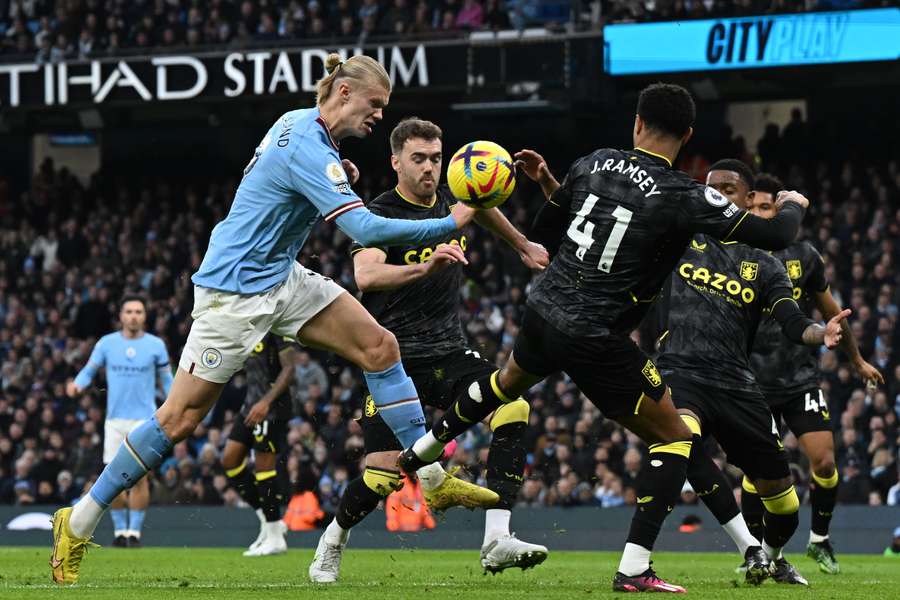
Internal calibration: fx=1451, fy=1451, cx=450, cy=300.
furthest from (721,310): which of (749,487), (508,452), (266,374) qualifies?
(266,374)

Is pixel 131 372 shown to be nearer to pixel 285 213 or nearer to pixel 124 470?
pixel 124 470

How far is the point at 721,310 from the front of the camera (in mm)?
8953

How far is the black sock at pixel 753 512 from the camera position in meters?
9.72

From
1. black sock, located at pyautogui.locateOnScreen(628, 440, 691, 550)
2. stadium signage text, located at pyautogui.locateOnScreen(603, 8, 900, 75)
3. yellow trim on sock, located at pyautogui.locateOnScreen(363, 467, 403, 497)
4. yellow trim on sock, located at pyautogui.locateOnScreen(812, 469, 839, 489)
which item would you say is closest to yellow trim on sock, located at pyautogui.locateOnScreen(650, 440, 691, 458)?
black sock, located at pyautogui.locateOnScreen(628, 440, 691, 550)

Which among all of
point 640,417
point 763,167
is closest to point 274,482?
point 640,417

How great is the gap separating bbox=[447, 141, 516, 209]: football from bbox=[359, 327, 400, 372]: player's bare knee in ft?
2.88

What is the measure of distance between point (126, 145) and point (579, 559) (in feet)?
68.4

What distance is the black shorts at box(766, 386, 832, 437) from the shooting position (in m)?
10.1

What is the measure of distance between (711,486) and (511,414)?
1367 mm

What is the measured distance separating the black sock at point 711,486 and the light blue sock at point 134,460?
3.20 metres

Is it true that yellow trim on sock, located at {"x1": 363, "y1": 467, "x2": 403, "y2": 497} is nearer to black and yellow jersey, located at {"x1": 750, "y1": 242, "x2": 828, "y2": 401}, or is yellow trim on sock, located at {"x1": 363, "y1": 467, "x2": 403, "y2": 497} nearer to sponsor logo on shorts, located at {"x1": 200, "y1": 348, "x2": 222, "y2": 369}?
sponsor logo on shorts, located at {"x1": 200, "y1": 348, "x2": 222, "y2": 369}

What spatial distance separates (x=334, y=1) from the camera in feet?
88.0

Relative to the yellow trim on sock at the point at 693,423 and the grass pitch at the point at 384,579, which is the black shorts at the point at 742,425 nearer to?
the yellow trim on sock at the point at 693,423

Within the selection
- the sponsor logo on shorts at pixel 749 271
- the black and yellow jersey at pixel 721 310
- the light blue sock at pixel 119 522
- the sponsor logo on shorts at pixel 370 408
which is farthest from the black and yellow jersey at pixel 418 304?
the light blue sock at pixel 119 522
